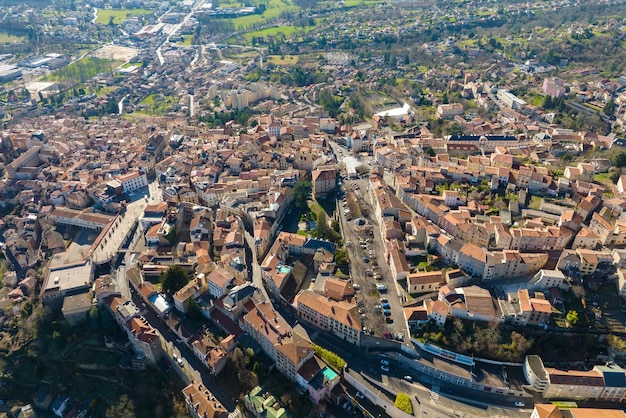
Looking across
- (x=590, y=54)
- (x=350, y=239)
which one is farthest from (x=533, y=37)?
(x=350, y=239)

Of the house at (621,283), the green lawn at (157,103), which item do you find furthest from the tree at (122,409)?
the green lawn at (157,103)

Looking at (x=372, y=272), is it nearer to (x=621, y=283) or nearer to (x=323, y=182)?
(x=323, y=182)

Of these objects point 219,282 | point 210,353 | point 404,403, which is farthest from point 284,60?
point 404,403

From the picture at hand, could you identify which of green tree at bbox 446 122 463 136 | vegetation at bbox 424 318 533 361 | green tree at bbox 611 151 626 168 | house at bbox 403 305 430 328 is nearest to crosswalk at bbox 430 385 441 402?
vegetation at bbox 424 318 533 361

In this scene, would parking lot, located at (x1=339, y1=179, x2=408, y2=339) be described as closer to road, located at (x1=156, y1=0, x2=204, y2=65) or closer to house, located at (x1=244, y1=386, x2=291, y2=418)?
house, located at (x1=244, y1=386, x2=291, y2=418)

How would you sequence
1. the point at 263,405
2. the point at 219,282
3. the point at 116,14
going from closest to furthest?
the point at 263,405 → the point at 219,282 → the point at 116,14
